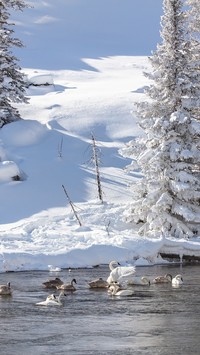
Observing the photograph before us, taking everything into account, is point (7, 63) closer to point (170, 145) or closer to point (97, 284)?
point (170, 145)

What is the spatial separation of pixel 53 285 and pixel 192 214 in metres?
12.2

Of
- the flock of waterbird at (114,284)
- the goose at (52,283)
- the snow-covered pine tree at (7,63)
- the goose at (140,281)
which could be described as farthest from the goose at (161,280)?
the snow-covered pine tree at (7,63)

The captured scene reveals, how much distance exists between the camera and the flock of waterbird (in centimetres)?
1933

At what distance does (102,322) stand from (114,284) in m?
5.23

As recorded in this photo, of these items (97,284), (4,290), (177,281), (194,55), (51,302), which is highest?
(194,55)

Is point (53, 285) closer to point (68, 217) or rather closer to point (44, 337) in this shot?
point (44, 337)

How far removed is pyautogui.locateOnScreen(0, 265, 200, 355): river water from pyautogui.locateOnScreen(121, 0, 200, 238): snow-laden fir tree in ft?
32.2

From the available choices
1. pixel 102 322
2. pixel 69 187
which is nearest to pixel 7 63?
pixel 69 187

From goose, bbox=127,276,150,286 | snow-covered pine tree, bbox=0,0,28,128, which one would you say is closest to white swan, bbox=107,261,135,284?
goose, bbox=127,276,150,286

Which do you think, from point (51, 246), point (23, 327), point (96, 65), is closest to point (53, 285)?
point (23, 327)

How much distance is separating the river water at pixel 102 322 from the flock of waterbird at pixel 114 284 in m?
0.24

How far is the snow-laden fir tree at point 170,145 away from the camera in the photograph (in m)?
32.3

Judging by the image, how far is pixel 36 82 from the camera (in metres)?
70.3

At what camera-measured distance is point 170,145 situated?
3266 centimetres
